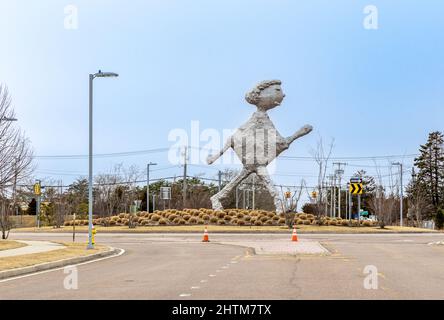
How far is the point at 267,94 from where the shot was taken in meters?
53.7

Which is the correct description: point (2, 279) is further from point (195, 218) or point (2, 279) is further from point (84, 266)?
point (195, 218)

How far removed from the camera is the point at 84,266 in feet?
68.9

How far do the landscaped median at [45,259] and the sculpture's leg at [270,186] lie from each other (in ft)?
87.0

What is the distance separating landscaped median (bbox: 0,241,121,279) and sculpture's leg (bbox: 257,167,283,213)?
26526mm

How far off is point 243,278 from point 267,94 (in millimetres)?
38587

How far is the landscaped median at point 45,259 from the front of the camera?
60.8 feet

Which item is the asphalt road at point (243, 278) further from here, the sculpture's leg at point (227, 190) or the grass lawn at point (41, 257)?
the sculpture's leg at point (227, 190)

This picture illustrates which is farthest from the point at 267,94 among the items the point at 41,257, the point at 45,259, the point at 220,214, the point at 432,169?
the point at 432,169

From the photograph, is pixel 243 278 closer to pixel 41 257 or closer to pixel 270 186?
pixel 41 257

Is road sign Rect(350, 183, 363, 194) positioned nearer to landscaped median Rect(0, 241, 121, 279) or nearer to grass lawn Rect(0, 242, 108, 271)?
landscaped median Rect(0, 241, 121, 279)

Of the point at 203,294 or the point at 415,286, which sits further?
the point at 415,286
